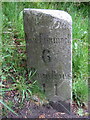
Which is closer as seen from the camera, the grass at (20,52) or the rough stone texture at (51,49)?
the rough stone texture at (51,49)

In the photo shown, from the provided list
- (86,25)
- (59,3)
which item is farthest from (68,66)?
(59,3)

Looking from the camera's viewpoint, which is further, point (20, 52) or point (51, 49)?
point (20, 52)

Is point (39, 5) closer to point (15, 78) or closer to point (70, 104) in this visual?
point (15, 78)

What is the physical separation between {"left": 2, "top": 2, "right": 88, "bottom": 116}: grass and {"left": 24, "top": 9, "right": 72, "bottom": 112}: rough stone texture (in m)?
0.22

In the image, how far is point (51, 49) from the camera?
2477 millimetres

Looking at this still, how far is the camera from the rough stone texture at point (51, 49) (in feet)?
7.78

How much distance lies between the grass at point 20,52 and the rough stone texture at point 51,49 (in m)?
0.22

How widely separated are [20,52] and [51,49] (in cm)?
78

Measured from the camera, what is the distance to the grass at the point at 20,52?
9.14ft

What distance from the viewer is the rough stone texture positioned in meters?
2.37

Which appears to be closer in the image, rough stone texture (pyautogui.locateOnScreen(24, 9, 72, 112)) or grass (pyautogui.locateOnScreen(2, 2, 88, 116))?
rough stone texture (pyautogui.locateOnScreen(24, 9, 72, 112))

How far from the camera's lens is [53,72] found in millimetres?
2564

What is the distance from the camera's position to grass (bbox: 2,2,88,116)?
279cm

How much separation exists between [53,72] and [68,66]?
0.60 ft
